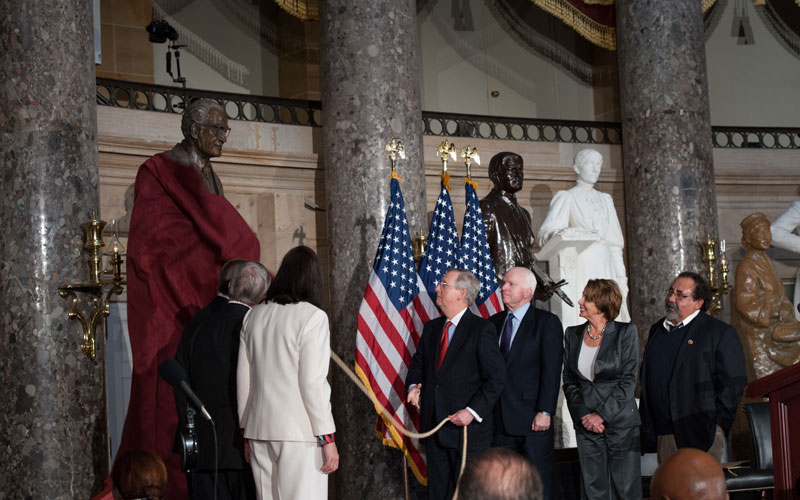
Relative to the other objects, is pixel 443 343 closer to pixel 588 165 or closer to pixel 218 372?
pixel 218 372

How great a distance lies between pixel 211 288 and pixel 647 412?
271 centimetres

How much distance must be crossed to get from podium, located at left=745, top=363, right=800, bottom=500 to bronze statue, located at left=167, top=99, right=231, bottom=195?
3623 millimetres

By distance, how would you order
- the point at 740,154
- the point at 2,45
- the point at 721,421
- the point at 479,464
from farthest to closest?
the point at 740,154, the point at 2,45, the point at 721,421, the point at 479,464

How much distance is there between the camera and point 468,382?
5922 mm

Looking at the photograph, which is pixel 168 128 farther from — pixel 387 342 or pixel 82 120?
pixel 387 342

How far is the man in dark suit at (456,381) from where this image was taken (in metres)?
5.84

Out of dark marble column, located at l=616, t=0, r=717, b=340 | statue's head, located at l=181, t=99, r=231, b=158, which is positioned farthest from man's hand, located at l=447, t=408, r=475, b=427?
dark marble column, located at l=616, t=0, r=717, b=340

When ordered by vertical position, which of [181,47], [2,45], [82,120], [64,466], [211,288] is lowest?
[64,466]

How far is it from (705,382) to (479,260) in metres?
1.99

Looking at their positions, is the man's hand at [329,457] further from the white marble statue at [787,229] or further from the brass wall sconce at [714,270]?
the white marble statue at [787,229]

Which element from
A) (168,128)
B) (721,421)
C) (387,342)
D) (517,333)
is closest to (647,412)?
(721,421)

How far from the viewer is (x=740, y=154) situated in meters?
12.3

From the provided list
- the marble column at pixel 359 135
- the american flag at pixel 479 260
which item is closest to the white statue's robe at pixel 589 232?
the marble column at pixel 359 135

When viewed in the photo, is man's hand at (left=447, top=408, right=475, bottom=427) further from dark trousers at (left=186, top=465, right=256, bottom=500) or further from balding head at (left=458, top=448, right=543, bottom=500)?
balding head at (left=458, top=448, right=543, bottom=500)
